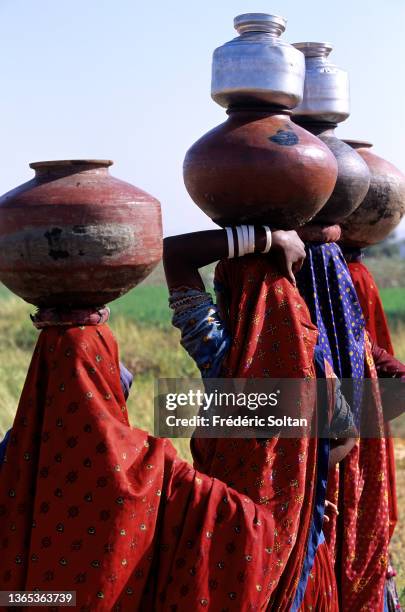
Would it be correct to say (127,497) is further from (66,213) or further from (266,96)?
(266,96)

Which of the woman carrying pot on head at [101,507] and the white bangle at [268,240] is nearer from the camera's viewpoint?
the woman carrying pot on head at [101,507]

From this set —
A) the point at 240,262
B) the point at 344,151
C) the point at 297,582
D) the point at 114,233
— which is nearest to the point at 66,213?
the point at 114,233

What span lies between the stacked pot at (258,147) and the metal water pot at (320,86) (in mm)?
502

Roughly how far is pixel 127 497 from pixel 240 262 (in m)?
0.88

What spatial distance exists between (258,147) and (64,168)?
702 mm

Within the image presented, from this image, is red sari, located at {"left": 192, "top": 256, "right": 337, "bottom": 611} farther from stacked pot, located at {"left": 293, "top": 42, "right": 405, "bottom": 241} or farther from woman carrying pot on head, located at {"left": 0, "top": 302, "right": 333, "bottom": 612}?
stacked pot, located at {"left": 293, "top": 42, "right": 405, "bottom": 241}

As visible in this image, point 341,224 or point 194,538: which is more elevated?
point 341,224

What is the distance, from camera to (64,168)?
7.97 feet

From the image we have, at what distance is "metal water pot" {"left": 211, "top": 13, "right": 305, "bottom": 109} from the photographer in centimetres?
296

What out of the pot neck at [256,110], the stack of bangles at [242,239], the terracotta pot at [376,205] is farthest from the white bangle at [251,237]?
the terracotta pot at [376,205]

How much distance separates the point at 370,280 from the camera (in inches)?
162

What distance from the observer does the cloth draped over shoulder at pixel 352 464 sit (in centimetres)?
353

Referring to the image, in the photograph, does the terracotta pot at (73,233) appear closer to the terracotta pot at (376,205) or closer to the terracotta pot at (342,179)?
the terracotta pot at (342,179)

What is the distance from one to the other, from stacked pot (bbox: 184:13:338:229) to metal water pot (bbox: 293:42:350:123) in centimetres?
50
